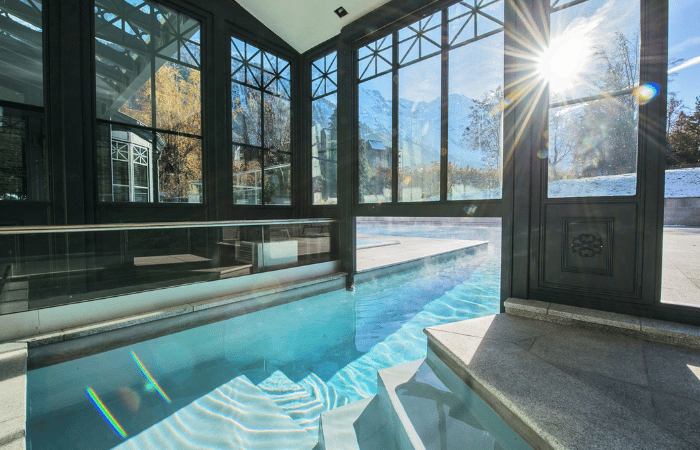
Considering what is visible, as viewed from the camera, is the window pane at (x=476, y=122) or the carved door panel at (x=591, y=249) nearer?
the carved door panel at (x=591, y=249)

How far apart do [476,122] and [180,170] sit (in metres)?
5.13

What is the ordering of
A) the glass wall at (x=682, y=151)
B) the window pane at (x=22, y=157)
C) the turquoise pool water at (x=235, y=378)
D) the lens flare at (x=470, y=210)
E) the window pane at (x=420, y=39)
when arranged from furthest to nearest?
the window pane at (x=420, y=39)
the lens flare at (x=470, y=210)
the window pane at (x=22, y=157)
the glass wall at (x=682, y=151)
the turquoise pool water at (x=235, y=378)

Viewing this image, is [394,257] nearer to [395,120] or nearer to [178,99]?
[395,120]

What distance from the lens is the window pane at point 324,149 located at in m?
7.01

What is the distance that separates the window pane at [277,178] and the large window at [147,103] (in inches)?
59.3

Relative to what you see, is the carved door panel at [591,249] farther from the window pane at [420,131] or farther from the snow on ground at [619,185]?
the window pane at [420,131]

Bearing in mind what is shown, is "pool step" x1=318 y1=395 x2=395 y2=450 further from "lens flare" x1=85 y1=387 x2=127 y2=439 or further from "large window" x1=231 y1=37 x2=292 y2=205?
"large window" x1=231 y1=37 x2=292 y2=205

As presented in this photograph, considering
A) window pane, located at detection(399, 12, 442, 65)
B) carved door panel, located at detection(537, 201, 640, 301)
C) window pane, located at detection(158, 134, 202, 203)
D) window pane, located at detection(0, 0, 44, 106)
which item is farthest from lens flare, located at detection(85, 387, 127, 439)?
window pane, located at detection(399, 12, 442, 65)

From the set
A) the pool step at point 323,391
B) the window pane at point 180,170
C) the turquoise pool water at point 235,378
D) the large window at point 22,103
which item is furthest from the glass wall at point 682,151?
the large window at point 22,103

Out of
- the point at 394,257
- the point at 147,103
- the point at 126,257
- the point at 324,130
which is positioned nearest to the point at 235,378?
the point at 126,257

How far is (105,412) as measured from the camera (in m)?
2.71

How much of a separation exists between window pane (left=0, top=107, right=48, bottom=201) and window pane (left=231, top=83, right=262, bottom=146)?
2.98 meters

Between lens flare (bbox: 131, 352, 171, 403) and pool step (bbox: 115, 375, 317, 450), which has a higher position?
lens flare (bbox: 131, 352, 171, 403)

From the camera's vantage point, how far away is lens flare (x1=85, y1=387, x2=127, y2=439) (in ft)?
8.07
